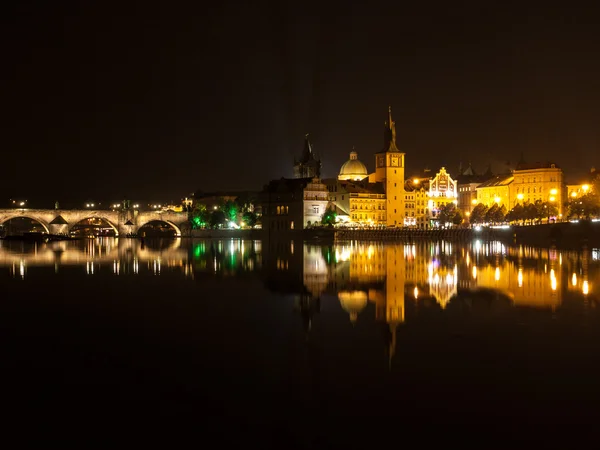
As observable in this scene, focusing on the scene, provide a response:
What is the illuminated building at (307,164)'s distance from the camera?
132875 mm

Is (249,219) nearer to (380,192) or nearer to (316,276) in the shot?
(380,192)

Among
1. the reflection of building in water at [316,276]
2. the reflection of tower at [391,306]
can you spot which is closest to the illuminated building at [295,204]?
the reflection of building in water at [316,276]

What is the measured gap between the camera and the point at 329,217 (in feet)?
355

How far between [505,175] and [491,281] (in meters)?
105

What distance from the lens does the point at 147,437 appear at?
413 inches

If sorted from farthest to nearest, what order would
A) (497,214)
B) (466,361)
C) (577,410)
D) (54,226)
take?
(54,226)
(497,214)
(466,361)
(577,410)

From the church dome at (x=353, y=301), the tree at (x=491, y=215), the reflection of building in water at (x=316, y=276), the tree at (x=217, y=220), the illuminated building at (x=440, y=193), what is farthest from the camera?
the illuminated building at (x=440, y=193)

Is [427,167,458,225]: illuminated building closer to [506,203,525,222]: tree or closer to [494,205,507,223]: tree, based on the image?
[494,205,507,223]: tree

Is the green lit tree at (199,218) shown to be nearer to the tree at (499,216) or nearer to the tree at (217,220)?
the tree at (217,220)

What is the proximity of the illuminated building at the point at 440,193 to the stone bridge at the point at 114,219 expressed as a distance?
137 ft

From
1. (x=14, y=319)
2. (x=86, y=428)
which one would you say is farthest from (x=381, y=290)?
(x=86, y=428)

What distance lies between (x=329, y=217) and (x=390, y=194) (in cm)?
1622

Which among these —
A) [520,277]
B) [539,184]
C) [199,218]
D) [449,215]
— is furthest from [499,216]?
[520,277]

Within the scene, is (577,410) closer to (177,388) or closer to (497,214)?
(177,388)
